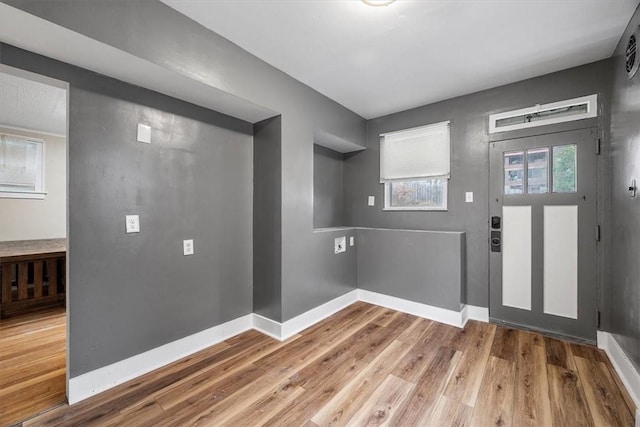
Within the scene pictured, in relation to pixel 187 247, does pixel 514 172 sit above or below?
above

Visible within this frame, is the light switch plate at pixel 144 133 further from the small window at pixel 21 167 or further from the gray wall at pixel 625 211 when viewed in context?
the gray wall at pixel 625 211

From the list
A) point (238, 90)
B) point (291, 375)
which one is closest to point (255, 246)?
point (291, 375)

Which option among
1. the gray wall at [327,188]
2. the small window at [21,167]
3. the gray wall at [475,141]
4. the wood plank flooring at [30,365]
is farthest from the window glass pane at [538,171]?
the small window at [21,167]

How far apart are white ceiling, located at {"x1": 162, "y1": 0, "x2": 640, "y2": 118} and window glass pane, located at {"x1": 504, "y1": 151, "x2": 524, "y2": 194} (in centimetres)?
78

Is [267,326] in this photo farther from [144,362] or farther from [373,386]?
[373,386]

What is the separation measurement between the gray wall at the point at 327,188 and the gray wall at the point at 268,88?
46cm

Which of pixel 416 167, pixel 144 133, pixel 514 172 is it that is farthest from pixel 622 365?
pixel 144 133

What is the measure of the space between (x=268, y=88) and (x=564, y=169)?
2.91 m

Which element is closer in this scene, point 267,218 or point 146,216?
point 146,216

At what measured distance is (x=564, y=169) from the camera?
249 centimetres

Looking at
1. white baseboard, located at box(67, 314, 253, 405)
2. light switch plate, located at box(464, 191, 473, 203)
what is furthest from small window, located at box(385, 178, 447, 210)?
white baseboard, located at box(67, 314, 253, 405)

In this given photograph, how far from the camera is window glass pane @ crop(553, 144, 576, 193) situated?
2449mm

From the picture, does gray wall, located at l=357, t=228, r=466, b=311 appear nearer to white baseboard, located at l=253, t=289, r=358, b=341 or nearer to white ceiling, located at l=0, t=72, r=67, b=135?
white baseboard, located at l=253, t=289, r=358, b=341

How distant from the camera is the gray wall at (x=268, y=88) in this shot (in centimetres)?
145
